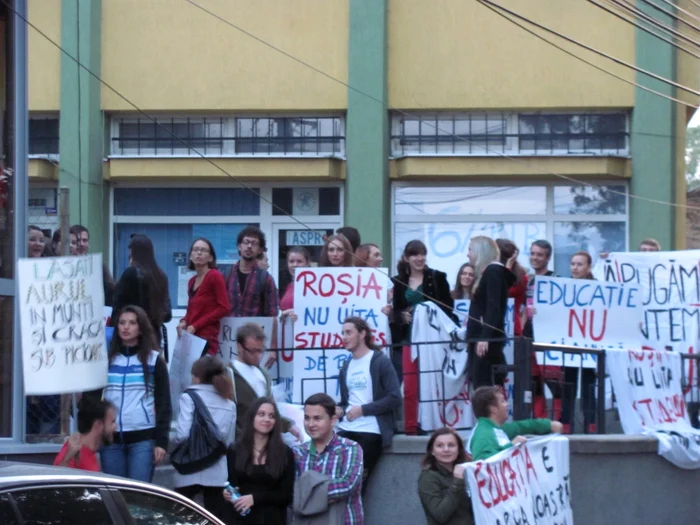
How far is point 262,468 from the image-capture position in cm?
799

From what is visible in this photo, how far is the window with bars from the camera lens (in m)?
15.7

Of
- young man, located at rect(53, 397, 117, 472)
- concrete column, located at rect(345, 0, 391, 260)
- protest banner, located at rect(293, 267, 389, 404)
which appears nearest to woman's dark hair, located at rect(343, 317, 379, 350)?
protest banner, located at rect(293, 267, 389, 404)

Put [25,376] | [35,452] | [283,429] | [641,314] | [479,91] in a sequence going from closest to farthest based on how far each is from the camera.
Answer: [25,376] < [35,452] < [283,429] < [641,314] < [479,91]

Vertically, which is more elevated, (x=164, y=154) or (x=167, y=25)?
(x=167, y=25)

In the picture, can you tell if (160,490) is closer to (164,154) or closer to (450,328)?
(450,328)

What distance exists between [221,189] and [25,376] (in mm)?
9464

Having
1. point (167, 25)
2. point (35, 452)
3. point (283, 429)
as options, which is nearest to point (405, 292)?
point (283, 429)

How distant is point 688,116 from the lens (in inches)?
627

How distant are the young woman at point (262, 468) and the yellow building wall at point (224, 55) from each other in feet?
27.3

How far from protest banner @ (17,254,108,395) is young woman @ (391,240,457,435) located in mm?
3445

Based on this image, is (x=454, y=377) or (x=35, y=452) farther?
(x=454, y=377)

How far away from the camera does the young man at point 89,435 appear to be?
728cm

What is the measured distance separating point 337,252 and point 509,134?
6.11 meters

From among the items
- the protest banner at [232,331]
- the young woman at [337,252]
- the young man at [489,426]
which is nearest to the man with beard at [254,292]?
the protest banner at [232,331]
